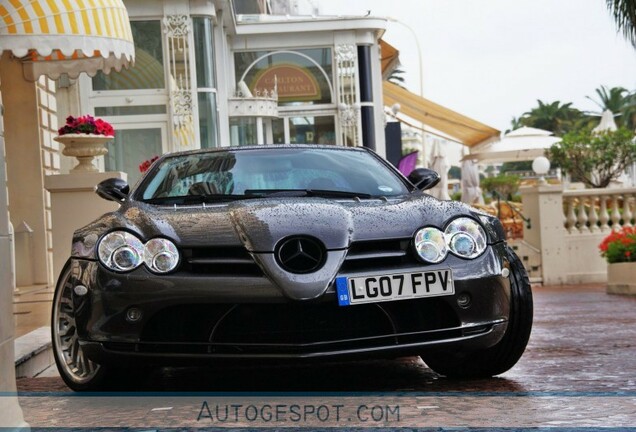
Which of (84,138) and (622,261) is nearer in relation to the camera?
(84,138)

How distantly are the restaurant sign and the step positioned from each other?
61.1 ft

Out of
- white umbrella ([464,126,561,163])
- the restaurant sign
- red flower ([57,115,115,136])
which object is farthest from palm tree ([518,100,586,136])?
red flower ([57,115,115,136])

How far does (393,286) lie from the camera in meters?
5.26

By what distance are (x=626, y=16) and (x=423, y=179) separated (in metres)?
15.1

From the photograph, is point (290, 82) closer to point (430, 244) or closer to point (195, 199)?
point (195, 199)

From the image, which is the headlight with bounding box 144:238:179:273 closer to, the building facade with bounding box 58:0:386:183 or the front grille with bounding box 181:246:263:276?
the front grille with bounding box 181:246:263:276

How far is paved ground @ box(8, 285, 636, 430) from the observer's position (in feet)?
15.4

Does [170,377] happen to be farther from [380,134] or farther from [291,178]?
[380,134]

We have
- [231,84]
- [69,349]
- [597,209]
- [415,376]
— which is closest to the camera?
[69,349]

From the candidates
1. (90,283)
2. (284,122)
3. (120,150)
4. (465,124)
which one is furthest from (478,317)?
(465,124)

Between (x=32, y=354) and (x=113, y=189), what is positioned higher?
(x=113, y=189)

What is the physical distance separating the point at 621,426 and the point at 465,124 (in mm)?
26322

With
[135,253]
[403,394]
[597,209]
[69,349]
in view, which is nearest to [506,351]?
[403,394]

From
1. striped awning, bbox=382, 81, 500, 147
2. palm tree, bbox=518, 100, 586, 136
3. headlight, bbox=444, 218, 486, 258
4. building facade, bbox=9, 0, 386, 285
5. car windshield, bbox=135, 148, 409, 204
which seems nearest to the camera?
headlight, bbox=444, 218, 486, 258
